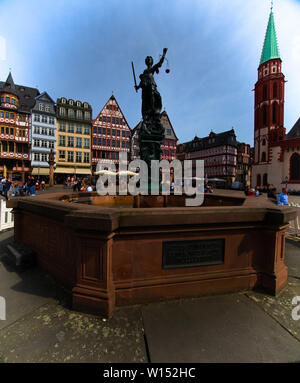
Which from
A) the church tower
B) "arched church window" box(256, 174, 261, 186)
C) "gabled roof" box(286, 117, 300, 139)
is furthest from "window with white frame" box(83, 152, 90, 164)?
"gabled roof" box(286, 117, 300, 139)

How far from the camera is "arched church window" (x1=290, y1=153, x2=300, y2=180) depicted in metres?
34.8

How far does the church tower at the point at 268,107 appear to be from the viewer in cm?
4055

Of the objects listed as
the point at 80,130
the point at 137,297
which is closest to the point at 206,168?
the point at 80,130

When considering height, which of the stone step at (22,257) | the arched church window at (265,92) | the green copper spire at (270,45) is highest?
the green copper spire at (270,45)

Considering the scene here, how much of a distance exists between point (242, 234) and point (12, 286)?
3462mm

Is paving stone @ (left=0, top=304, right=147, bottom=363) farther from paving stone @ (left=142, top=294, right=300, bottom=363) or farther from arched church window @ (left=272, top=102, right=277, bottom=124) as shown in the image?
arched church window @ (left=272, top=102, right=277, bottom=124)

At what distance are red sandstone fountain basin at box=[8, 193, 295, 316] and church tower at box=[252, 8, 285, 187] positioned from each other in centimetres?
4387

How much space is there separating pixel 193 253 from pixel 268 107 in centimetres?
5020

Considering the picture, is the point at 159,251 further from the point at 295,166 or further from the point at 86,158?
the point at 295,166

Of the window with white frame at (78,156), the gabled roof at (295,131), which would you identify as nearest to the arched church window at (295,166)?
the gabled roof at (295,131)

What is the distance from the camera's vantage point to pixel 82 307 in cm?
229

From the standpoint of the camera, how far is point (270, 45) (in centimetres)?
4306

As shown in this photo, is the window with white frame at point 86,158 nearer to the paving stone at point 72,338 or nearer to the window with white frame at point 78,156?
the window with white frame at point 78,156
